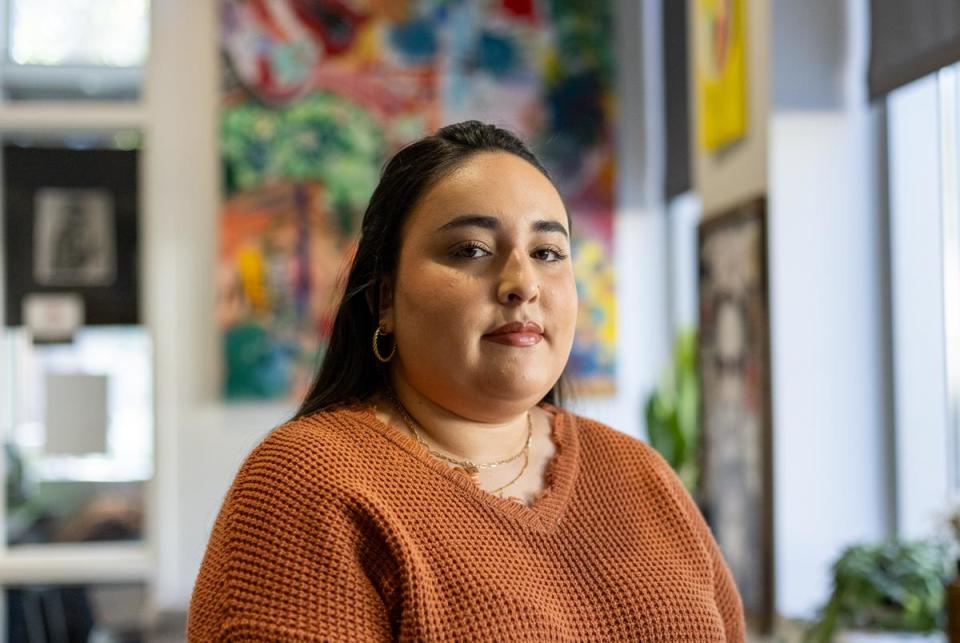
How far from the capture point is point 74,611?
4457mm

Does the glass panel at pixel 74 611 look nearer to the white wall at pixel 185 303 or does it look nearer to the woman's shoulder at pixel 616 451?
the white wall at pixel 185 303

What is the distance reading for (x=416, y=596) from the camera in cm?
107

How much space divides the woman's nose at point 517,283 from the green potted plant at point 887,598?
61.3 inches

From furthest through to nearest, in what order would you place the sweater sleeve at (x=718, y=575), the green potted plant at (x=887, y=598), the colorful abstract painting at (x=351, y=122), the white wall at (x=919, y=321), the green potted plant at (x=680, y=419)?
the colorful abstract painting at (x=351, y=122) → the green potted plant at (x=680, y=419) → the white wall at (x=919, y=321) → the green potted plant at (x=887, y=598) → the sweater sleeve at (x=718, y=575)

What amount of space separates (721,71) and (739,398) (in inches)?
37.8

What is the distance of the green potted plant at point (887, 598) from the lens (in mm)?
2355

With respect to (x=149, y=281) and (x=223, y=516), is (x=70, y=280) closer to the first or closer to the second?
(x=149, y=281)

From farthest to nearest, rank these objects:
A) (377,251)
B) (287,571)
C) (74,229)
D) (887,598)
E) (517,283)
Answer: (74,229), (887,598), (377,251), (517,283), (287,571)

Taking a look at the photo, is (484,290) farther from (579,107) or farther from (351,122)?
→ (579,107)

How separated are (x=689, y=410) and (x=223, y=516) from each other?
2902 mm

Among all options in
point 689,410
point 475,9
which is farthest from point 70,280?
point 689,410

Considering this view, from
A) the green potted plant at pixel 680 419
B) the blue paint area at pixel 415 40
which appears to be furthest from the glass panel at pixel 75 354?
the green potted plant at pixel 680 419

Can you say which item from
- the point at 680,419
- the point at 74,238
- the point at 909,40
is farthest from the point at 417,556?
the point at 74,238

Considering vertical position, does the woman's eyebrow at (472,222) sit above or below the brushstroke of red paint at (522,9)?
below
